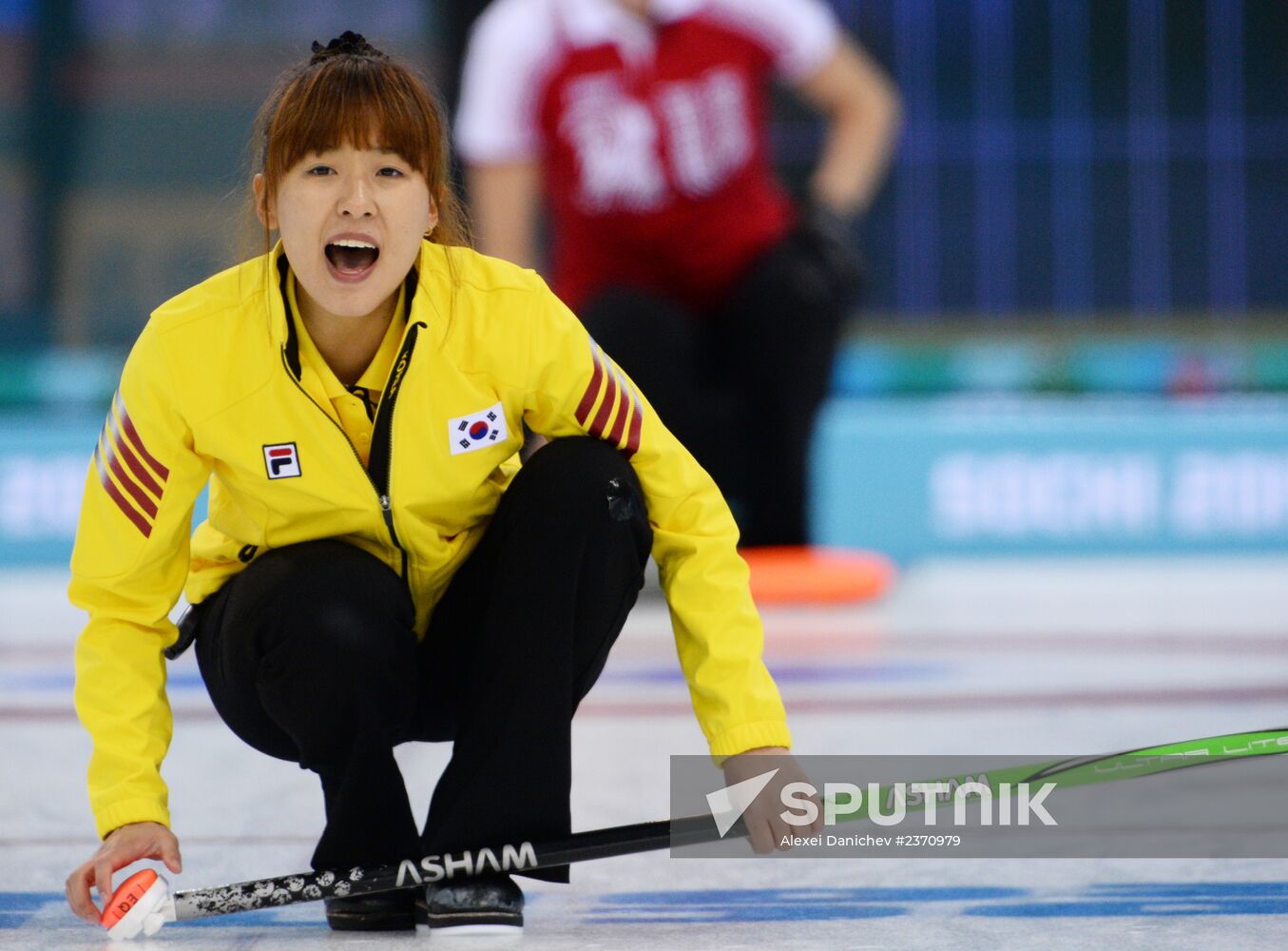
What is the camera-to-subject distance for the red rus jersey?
13.5 ft

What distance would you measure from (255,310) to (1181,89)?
359 cm

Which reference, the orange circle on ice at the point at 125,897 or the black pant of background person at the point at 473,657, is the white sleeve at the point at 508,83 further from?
the orange circle on ice at the point at 125,897

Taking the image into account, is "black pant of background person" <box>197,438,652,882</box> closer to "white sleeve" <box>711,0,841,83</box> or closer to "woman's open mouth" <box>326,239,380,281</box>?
"woman's open mouth" <box>326,239,380,281</box>

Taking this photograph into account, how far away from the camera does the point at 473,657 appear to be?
5.81ft

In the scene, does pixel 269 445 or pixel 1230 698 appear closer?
pixel 269 445

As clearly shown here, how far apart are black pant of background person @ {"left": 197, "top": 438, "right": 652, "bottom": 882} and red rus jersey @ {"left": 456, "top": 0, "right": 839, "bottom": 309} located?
247 cm

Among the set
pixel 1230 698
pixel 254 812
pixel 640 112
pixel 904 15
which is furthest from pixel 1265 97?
pixel 254 812

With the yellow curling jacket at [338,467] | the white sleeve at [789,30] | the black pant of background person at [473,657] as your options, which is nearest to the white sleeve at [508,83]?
the white sleeve at [789,30]

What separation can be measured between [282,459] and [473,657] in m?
0.27

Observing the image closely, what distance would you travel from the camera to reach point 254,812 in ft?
7.48

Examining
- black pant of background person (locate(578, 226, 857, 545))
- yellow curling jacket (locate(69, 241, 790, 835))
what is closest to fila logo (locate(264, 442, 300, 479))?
yellow curling jacket (locate(69, 241, 790, 835))

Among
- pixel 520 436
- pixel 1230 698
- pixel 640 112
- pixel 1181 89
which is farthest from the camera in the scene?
pixel 1181 89

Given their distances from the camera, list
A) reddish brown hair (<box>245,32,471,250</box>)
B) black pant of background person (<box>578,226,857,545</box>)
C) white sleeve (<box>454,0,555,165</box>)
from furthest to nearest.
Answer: white sleeve (<box>454,0,555,165</box>) < black pant of background person (<box>578,226,857,545</box>) < reddish brown hair (<box>245,32,471,250</box>)

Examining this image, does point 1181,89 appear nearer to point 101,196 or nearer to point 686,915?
point 101,196
